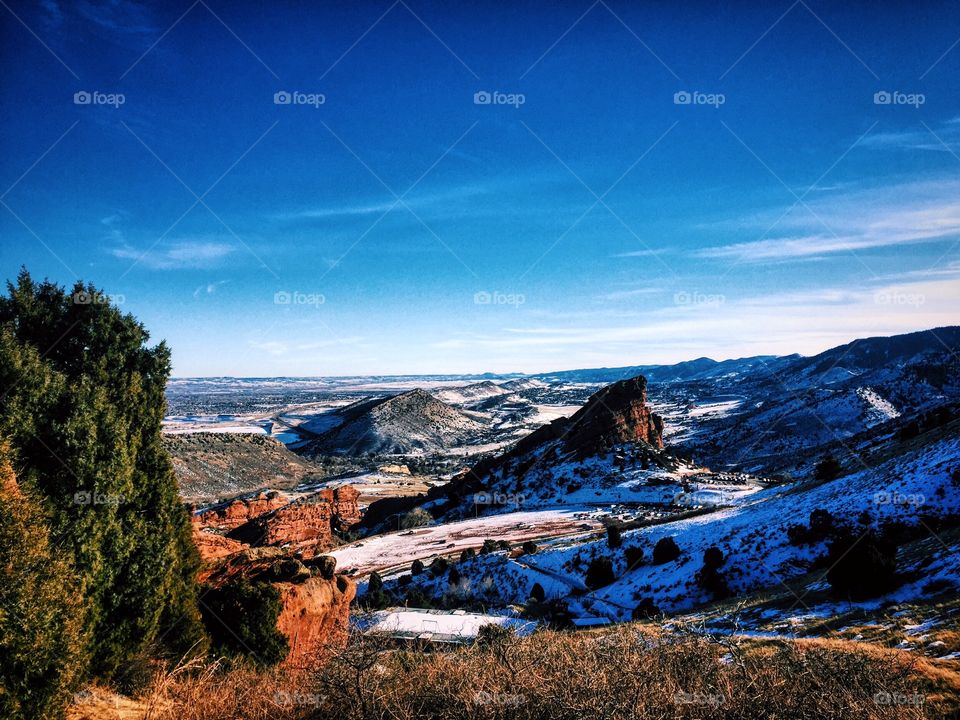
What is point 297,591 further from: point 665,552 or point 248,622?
point 665,552

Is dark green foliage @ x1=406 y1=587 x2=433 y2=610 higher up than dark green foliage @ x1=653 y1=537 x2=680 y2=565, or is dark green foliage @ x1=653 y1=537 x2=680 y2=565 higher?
dark green foliage @ x1=653 y1=537 x2=680 y2=565

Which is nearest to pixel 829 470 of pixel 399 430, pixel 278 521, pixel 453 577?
pixel 453 577

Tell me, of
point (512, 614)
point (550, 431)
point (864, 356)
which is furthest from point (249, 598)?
point (864, 356)

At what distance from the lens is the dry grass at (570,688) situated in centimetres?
497

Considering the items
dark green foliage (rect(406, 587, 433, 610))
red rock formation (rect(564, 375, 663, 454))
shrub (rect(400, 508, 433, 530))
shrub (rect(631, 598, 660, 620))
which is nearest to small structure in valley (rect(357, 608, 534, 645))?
shrub (rect(631, 598, 660, 620))

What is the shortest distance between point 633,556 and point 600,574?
2.39 m

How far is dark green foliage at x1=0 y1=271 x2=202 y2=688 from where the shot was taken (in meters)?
11.2

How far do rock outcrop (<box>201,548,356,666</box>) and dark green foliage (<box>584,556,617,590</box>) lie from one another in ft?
52.2

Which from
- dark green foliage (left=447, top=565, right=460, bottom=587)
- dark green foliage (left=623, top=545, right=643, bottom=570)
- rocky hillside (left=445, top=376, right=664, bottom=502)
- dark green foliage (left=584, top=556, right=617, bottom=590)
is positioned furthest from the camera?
rocky hillside (left=445, top=376, right=664, bottom=502)

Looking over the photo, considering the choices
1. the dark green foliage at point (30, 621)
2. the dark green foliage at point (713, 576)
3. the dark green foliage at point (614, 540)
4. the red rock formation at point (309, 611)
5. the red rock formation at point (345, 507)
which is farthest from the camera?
the red rock formation at point (345, 507)

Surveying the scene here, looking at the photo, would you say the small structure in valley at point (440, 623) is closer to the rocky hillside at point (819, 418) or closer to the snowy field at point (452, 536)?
the snowy field at point (452, 536)

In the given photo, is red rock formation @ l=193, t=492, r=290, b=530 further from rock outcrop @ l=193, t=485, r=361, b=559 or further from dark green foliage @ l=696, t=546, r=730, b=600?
dark green foliage @ l=696, t=546, r=730, b=600

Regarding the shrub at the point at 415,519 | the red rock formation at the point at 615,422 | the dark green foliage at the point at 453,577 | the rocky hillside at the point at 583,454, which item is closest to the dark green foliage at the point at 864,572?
the dark green foliage at the point at 453,577

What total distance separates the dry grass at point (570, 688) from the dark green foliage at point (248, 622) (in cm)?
906
